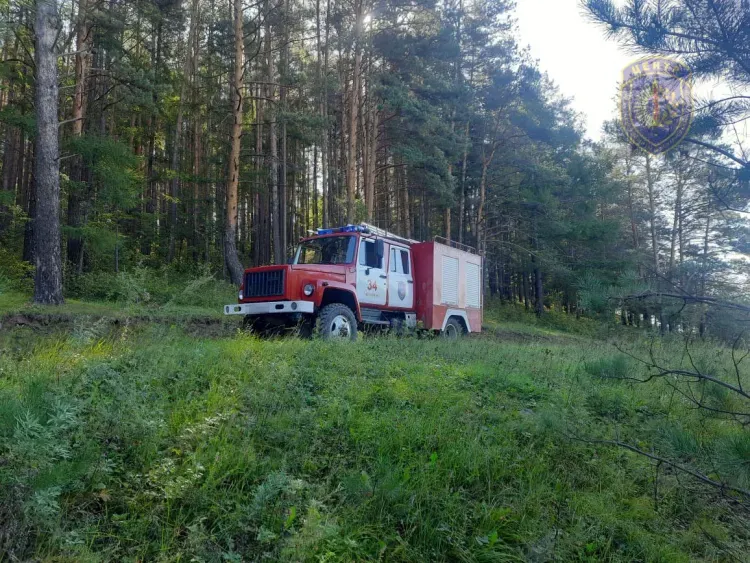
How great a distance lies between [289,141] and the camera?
2930 centimetres

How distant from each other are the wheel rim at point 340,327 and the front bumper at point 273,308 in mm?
552

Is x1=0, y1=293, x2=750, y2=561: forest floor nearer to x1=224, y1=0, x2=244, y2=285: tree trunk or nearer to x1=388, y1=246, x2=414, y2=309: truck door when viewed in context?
x1=388, y1=246, x2=414, y2=309: truck door

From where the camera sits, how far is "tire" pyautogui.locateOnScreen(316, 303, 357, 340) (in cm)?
841

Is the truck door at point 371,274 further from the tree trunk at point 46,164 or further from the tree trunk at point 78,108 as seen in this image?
the tree trunk at point 78,108

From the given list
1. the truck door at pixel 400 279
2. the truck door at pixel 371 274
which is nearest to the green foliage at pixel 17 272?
the truck door at pixel 371 274

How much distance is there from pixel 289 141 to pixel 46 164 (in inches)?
776

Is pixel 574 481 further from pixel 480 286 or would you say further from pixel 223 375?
pixel 480 286

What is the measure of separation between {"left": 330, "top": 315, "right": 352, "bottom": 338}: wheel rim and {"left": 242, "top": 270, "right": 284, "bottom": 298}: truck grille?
1.08m

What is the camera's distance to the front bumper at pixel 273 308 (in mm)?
8312

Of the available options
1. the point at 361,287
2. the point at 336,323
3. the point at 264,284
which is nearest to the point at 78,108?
the point at 264,284

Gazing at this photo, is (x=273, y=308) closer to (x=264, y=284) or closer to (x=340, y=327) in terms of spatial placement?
(x=264, y=284)

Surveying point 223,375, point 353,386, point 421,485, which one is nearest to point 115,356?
point 223,375

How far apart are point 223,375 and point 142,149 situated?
26204mm

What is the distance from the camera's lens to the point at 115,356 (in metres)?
4.74
